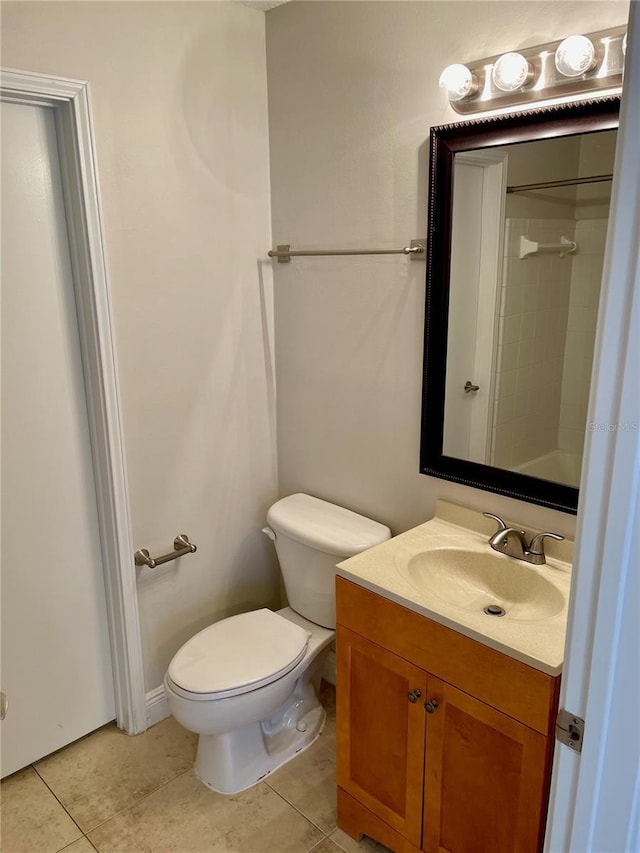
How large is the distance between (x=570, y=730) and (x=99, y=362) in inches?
62.9

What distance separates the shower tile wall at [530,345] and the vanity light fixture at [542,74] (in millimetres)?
297

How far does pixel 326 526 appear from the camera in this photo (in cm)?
223

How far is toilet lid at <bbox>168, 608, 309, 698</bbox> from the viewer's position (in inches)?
76.1

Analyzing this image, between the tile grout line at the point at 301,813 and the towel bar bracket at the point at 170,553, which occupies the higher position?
the towel bar bracket at the point at 170,553

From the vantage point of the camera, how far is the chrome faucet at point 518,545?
1755 millimetres

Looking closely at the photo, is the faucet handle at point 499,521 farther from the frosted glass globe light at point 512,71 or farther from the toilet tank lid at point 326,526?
the frosted glass globe light at point 512,71

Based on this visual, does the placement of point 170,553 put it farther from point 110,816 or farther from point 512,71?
point 512,71

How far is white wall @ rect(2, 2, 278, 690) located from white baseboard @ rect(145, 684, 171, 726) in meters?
0.03

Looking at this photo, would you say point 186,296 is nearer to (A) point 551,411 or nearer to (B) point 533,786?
(A) point 551,411

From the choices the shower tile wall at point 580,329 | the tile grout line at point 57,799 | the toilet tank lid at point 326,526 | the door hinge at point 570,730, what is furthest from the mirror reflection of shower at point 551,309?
the tile grout line at point 57,799

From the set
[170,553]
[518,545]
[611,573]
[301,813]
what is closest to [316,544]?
[170,553]

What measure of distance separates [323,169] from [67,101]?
31.5 inches

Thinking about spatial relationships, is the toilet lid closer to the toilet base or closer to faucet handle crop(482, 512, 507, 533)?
the toilet base

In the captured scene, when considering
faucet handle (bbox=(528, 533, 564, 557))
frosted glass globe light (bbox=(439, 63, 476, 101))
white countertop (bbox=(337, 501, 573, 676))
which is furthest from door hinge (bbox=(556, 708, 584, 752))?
frosted glass globe light (bbox=(439, 63, 476, 101))
